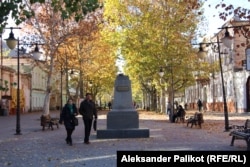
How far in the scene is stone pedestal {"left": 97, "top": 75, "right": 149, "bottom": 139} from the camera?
62.3 feet

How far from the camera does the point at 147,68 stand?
41906mm

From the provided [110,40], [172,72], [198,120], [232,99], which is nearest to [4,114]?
[110,40]

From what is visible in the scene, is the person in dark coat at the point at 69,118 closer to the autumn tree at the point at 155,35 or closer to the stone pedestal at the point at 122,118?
the stone pedestal at the point at 122,118

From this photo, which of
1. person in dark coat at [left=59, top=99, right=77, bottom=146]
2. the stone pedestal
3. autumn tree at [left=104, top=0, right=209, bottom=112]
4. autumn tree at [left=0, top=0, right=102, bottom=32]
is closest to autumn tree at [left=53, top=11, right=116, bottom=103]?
autumn tree at [left=104, top=0, right=209, bottom=112]

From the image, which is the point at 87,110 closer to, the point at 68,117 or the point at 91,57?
the point at 68,117

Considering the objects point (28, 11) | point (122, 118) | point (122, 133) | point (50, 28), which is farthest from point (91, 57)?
point (28, 11)

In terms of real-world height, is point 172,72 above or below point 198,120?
above

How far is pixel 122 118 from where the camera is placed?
1947cm

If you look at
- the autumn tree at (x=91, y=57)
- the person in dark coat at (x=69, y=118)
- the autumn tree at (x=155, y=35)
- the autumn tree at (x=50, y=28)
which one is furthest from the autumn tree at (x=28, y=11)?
the autumn tree at (x=91, y=57)

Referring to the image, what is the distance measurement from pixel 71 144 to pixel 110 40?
2761cm

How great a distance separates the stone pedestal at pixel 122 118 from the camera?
1898cm

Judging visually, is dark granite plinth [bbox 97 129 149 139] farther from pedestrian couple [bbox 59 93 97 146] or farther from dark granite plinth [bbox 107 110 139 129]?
pedestrian couple [bbox 59 93 97 146]

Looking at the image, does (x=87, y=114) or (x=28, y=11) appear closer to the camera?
(x=28, y=11)

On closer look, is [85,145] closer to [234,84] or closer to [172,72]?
[172,72]
